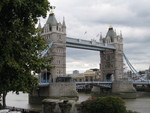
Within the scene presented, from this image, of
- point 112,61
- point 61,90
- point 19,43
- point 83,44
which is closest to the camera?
point 19,43

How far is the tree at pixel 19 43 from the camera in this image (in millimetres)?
11992

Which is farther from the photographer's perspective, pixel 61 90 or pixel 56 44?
pixel 56 44

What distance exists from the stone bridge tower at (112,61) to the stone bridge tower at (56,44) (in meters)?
19.9

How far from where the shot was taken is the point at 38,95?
47656mm

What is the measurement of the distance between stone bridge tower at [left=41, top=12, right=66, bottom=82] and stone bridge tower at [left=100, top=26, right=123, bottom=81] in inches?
784

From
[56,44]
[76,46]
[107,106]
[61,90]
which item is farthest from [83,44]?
[107,106]

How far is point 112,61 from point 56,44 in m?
23.8

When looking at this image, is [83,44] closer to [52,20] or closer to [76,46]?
[76,46]

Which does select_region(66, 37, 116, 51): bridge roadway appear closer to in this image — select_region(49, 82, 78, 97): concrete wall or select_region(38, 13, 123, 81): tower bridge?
select_region(38, 13, 123, 81): tower bridge

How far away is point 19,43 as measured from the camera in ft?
42.4

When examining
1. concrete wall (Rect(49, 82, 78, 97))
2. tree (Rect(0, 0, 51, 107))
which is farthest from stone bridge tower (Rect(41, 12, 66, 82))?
tree (Rect(0, 0, 51, 107))

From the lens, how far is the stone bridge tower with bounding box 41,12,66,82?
52781 mm

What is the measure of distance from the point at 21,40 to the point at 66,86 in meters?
34.6

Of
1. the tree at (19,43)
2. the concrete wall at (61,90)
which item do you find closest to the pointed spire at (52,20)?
the concrete wall at (61,90)
